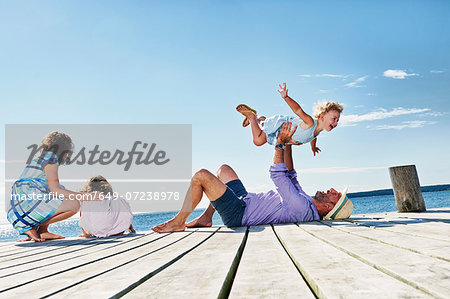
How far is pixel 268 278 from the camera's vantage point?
115 cm

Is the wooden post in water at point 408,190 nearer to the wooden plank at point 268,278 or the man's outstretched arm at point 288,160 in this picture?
the man's outstretched arm at point 288,160

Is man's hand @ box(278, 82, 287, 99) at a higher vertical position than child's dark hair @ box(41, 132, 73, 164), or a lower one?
higher

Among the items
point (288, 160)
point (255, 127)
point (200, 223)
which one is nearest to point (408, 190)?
point (288, 160)

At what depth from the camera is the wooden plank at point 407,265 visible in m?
0.94

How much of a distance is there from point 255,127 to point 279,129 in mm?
449

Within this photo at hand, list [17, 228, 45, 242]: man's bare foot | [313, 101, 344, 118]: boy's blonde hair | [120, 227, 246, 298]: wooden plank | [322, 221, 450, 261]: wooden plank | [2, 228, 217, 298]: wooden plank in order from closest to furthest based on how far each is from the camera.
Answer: [120, 227, 246, 298]: wooden plank
[2, 228, 217, 298]: wooden plank
[322, 221, 450, 261]: wooden plank
[17, 228, 45, 242]: man's bare foot
[313, 101, 344, 118]: boy's blonde hair

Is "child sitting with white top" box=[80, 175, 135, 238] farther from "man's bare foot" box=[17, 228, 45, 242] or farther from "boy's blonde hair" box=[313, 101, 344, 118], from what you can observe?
"boy's blonde hair" box=[313, 101, 344, 118]

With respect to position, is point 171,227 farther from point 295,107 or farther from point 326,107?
point 326,107

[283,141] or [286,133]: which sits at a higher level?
[286,133]

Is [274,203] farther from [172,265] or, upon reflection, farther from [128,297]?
[128,297]

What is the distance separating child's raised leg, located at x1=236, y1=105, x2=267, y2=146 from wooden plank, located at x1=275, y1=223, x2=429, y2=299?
3578mm

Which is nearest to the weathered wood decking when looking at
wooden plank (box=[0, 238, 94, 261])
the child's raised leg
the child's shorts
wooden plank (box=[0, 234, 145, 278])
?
wooden plank (box=[0, 234, 145, 278])

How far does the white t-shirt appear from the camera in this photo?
13.3ft

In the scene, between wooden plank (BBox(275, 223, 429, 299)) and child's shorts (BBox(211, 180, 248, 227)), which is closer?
wooden plank (BBox(275, 223, 429, 299))
